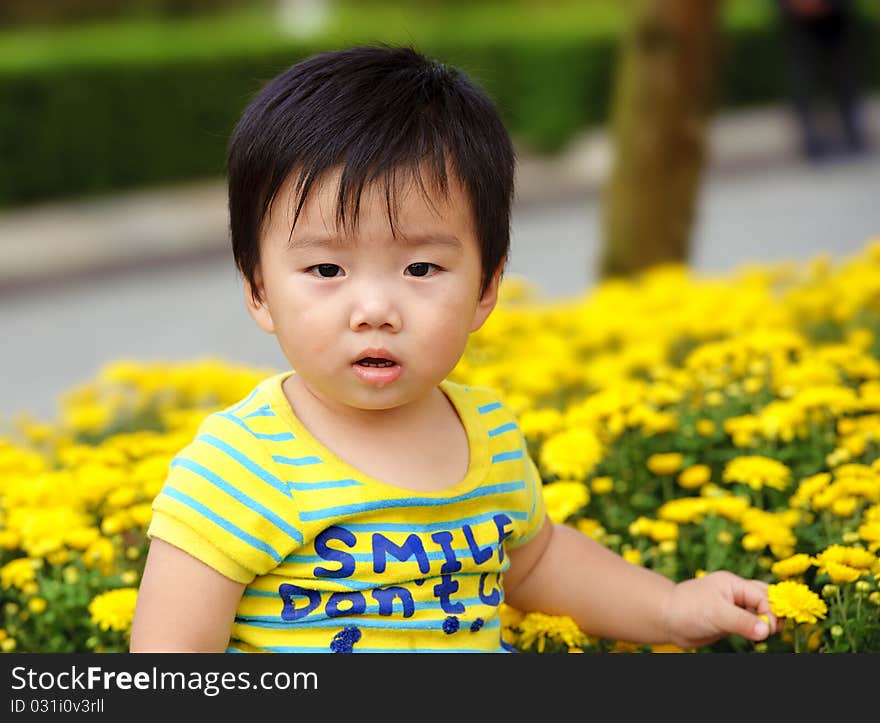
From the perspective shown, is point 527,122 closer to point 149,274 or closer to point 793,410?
point 149,274

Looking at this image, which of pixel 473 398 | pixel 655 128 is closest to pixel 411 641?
pixel 473 398

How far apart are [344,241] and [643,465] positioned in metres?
1.31

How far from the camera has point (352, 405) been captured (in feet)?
6.77

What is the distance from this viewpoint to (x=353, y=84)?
82.2 inches

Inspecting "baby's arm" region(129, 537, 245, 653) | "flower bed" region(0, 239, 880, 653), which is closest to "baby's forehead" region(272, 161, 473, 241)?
"baby's arm" region(129, 537, 245, 653)

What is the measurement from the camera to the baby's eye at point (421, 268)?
2018 mm

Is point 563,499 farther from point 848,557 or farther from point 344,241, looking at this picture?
point 344,241

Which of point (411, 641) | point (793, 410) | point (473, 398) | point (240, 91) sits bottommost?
point (411, 641)

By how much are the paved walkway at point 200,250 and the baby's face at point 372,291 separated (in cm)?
496

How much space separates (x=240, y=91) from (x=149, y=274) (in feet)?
8.97

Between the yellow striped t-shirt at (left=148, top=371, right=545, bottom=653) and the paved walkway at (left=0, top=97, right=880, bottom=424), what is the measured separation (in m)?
4.90

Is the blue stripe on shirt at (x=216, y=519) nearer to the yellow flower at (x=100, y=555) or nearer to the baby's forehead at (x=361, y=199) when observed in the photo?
the baby's forehead at (x=361, y=199)

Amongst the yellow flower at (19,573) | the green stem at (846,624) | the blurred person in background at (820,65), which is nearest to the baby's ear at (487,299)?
the green stem at (846,624)

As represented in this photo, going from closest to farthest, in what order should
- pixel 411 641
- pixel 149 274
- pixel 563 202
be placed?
pixel 411 641 < pixel 149 274 < pixel 563 202
